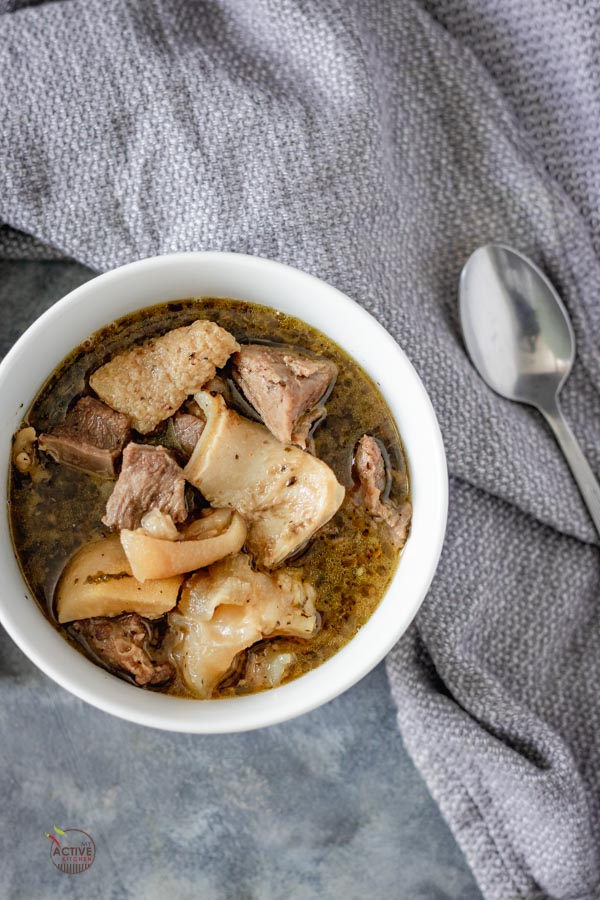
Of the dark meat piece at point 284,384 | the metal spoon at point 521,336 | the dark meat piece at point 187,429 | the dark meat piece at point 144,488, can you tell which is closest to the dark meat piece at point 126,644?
the dark meat piece at point 144,488

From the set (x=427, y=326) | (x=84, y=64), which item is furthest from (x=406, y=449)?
(x=84, y=64)

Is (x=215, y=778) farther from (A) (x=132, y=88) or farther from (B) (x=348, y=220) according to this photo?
(A) (x=132, y=88)

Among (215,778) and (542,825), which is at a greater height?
(542,825)

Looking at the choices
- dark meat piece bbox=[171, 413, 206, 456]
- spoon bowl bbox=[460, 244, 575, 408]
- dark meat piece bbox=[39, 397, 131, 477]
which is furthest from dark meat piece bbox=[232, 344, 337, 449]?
spoon bowl bbox=[460, 244, 575, 408]

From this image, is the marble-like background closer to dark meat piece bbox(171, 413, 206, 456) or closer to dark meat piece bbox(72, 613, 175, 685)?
dark meat piece bbox(72, 613, 175, 685)

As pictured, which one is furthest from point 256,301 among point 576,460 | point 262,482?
point 576,460

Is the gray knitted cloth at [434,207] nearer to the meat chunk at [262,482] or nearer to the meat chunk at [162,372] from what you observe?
the meat chunk at [162,372]
